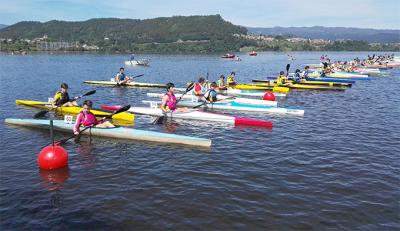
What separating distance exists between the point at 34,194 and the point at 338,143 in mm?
13345

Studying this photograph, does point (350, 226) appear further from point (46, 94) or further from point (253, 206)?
point (46, 94)

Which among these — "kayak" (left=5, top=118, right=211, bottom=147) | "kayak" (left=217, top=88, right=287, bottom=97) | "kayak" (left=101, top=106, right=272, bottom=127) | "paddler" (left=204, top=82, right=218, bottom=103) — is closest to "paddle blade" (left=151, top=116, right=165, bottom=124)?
"kayak" (left=101, top=106, right=272, bottom=127)

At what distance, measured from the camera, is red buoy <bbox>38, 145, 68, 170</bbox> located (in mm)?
13609

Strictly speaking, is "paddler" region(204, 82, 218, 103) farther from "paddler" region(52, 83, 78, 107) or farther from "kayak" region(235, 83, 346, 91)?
"kayak" region(235, 83, 346, 91)

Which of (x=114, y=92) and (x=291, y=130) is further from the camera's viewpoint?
(x=114, y=92)

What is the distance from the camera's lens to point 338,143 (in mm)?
17766

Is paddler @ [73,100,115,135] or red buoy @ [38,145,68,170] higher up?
paddler @ [73,100,115,135]

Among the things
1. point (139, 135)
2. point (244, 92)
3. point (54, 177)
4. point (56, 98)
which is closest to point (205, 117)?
point (139, 135)

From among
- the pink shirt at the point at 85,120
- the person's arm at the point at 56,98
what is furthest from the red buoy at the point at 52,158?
the person's arm at the point at 56,98

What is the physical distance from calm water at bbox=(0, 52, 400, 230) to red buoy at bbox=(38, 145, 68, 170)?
1.14 ft

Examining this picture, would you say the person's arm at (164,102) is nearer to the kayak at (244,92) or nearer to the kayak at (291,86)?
the kayak at (244,92)

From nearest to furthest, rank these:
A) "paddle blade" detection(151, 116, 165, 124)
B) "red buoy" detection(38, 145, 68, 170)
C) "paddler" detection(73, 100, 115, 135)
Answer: "red buoy" detection(38, 145, 68, 170)
"paddler" detection(73, 100, 115, 135)
"paddle blade" detection(151, 116, 165, 124)

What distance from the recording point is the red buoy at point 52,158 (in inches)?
536

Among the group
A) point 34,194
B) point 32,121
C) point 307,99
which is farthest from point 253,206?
point 307,99
